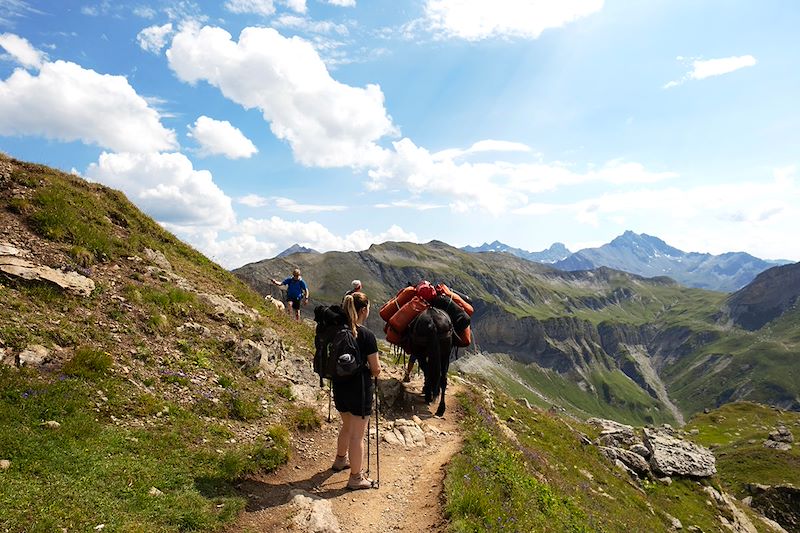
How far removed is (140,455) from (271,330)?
9.40 m

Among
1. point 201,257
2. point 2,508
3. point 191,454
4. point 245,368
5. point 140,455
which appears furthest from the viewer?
point 201,257

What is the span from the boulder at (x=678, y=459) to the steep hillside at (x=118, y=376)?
82.5ft

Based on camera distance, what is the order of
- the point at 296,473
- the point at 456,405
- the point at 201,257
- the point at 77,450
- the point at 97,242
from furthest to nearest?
the point at 201,257 < the point at 456,405 < the point at 97,242 < the point at 296,473 < the point at 77,450

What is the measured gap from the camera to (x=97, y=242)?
16859 millimetres

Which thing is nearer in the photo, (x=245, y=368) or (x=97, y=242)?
(x=245, y=368)

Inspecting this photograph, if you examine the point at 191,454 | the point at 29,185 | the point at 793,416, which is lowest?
the point at 793,416

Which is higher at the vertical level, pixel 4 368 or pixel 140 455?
pixel 4 368

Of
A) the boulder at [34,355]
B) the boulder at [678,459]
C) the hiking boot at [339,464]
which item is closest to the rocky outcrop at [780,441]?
the boulder at [678,459]

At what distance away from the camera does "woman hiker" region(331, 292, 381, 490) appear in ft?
33.8

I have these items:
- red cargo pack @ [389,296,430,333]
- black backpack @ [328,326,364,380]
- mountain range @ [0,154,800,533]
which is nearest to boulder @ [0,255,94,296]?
mountain range @ [0,154,800,533]

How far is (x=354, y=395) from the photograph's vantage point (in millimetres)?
10320

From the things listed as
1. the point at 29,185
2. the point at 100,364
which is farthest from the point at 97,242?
the point at 100,364

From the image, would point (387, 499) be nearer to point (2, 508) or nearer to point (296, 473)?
point (296, 473)

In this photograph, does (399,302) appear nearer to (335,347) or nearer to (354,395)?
(354,395)
